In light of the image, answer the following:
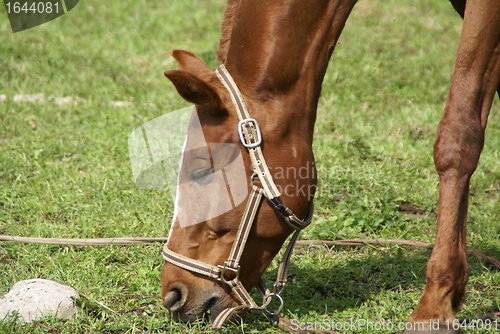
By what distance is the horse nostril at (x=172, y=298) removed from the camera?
2.81 m

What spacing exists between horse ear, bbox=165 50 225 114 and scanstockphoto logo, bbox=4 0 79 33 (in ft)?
20.3

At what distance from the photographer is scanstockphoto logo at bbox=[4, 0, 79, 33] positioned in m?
8.47

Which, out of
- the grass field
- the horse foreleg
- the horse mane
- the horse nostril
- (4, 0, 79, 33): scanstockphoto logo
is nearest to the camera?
the horse foreleg

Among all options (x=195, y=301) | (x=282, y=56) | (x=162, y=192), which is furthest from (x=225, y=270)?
(x=162, y=192)

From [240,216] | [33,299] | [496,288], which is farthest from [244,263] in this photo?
[496,288]

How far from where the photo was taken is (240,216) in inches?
110

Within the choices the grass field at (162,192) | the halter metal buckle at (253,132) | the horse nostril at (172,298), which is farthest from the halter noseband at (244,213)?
the grass field at (162,192)

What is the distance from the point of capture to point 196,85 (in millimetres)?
2598

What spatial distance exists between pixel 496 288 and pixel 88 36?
6.67 meters

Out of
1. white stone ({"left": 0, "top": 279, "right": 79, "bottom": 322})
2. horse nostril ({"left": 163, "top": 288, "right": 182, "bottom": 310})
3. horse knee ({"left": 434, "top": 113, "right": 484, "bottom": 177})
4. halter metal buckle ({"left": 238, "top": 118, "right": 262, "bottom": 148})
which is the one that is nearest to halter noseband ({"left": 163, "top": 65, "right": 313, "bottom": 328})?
halter metal buckle ({"left": 238, "top": 118, "right": 262, "bottom": 148})

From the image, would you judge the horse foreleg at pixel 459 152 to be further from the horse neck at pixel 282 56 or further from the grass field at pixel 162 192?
the horse neck at pixel 282 56

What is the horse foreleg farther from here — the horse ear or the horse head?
the horse ear

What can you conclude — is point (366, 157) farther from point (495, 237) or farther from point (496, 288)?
point (496, 288)

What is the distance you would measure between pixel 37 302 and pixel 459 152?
2130 mm
